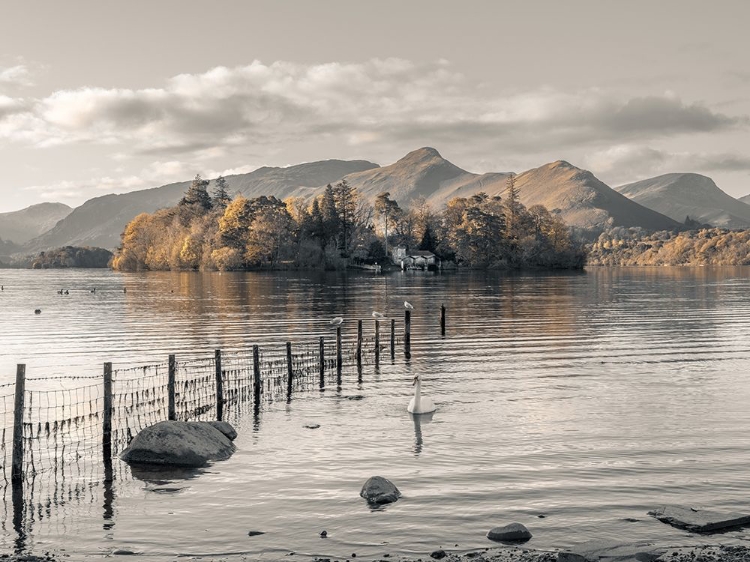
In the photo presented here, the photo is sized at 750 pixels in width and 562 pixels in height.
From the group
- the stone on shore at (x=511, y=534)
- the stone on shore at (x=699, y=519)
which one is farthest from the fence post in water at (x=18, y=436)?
the stone on shore at (x=699, y=519)

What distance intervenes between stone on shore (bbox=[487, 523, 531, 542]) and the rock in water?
131 inches

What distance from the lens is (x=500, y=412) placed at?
96.3 ft

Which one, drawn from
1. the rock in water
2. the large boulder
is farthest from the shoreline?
the large boulder

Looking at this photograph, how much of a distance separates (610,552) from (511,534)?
2215 millimetres

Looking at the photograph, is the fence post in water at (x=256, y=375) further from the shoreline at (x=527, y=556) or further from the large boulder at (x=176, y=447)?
the shoreline at (x=527, y=556)

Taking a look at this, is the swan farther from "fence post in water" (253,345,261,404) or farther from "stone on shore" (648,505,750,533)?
"stone on shore" (648,505,750,533)

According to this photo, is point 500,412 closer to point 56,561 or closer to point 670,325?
point 56,561

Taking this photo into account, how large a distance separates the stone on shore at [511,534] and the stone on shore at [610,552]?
1.08 m

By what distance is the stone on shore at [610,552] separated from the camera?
554 inches

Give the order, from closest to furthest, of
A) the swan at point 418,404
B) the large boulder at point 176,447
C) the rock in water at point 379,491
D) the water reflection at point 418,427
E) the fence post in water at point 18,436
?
the rock in water at point 379,491, the fence post in water at point 18,436, the large boulder at point 176,447, the water reflection at point 418,427, the swan at point 418,404

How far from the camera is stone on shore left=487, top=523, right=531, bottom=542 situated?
51.5 feet

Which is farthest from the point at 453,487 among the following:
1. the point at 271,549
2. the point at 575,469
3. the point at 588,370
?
the point at 588,370

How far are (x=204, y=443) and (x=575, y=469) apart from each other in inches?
459

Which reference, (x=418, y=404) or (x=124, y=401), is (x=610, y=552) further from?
(x=124, y=401)
